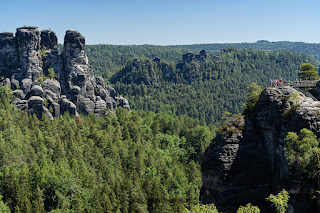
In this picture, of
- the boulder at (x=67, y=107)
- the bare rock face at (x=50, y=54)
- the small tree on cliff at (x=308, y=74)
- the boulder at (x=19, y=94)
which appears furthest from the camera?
the bare rock face at (x=50, y=54)

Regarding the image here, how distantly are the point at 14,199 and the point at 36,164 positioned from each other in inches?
460

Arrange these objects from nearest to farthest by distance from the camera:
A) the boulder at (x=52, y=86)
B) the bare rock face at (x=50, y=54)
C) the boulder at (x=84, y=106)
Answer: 1. the boulder at (x=52, y=86)
2. the boulder at (x=84, y=106)
3. the bare rock face at (x=50, y=54)

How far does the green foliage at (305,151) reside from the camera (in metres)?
29.7

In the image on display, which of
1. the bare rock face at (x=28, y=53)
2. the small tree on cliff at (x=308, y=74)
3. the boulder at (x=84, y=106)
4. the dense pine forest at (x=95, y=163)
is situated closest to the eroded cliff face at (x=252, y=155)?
the dense pine forest at (x=95, y=163)

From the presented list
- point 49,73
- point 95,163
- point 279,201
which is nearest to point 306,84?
point 279,201

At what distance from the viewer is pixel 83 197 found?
78.9m

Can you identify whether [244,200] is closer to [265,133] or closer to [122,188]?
[265,133]

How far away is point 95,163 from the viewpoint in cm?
9744

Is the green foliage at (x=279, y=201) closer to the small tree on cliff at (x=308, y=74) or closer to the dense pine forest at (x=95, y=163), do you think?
the dense pine forest at (x=95, y=163)

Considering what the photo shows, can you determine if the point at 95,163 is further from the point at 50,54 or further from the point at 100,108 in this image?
the point at 50,54

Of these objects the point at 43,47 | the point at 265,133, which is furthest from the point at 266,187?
the point at 43,47

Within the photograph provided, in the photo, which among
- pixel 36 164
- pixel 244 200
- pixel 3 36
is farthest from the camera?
pixel 3 36

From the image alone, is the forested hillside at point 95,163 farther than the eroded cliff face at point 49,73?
No

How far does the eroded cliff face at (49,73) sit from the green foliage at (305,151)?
108 metres
